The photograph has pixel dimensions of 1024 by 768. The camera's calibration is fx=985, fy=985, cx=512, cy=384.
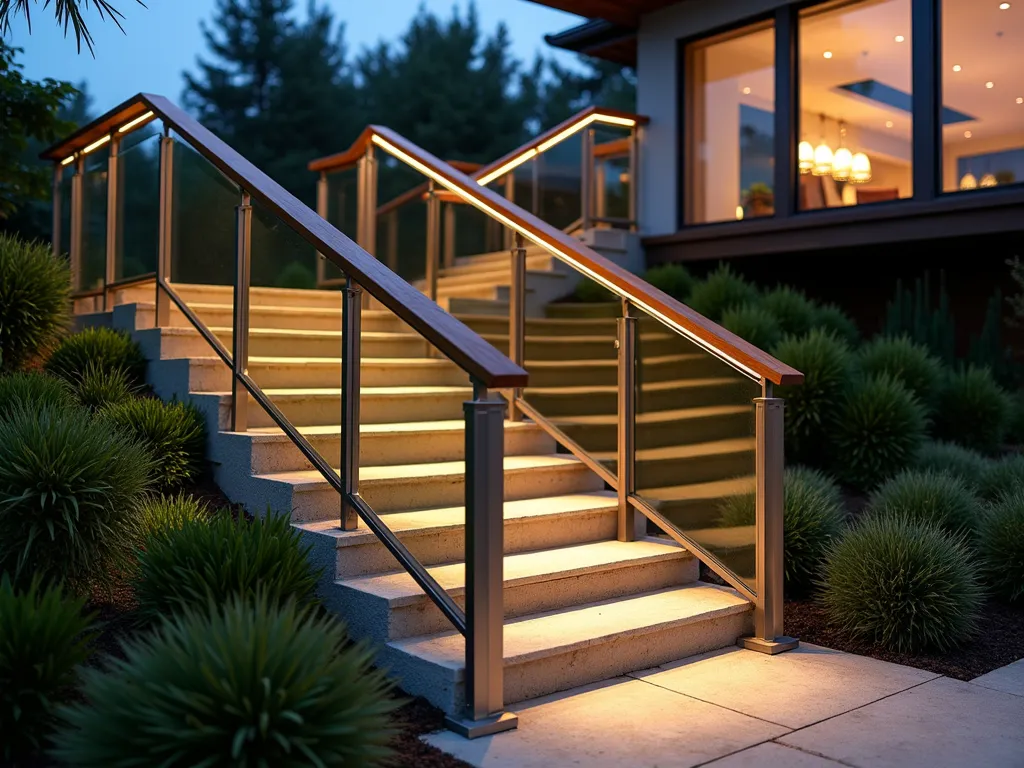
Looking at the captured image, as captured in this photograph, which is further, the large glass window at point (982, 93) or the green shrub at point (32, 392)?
the large glass window at point (982, 93)

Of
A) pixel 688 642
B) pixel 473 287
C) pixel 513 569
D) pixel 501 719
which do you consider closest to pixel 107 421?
pixel 513 569

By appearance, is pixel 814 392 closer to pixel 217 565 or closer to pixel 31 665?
pixel 217 565

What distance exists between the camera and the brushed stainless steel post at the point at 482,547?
3.30 meters

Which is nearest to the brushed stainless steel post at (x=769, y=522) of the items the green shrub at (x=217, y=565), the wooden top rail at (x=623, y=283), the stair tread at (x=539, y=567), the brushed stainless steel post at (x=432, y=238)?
the wooden top rail at (x=623, y=283)

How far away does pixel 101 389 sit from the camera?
5.14 metres

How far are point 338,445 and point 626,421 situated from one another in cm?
152

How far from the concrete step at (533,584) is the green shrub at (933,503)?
4.91 feet

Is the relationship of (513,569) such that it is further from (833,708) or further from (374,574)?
(833,708)

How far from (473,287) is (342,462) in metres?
3.96

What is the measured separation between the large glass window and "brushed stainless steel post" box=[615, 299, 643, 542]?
554 cm

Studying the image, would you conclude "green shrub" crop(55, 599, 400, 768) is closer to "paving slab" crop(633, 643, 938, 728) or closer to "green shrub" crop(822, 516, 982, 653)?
"paving slab" crop(633, 643, 938, 728)

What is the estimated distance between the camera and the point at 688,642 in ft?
14.1

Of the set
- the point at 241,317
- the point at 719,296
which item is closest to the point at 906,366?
Result: the point at 719,296

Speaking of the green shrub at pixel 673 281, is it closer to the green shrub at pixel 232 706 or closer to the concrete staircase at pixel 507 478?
the concrete staircase at pixel 507 478
